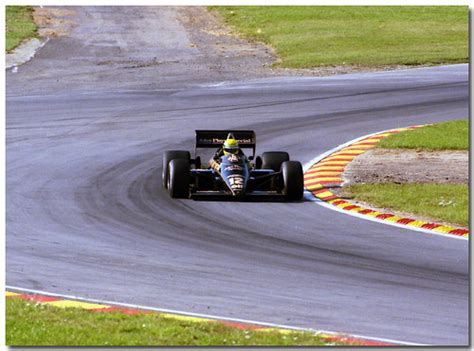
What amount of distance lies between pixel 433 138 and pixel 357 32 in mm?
19080

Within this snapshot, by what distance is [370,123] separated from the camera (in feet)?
101

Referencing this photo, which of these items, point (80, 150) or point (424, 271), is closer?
point (424, 271)

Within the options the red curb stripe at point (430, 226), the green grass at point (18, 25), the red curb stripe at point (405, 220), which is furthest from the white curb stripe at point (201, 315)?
the green grass at point (18, 25)

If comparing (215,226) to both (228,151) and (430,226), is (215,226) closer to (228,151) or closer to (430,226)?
(228,151)

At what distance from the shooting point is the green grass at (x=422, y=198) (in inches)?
771

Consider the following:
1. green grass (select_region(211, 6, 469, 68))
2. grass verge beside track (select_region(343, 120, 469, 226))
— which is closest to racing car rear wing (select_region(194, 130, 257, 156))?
grass verge beside track (select_region(343, 120, 469, 226))

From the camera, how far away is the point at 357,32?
46375 mm

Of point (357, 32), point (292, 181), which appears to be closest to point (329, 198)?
point (292, 181)

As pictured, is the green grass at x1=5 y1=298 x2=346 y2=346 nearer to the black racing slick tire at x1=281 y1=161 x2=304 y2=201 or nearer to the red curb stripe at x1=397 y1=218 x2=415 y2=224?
the red curb stripe at x1=397 y1=218 x2=415 y2=224

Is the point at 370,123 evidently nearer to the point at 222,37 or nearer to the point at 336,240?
the point at 336,240

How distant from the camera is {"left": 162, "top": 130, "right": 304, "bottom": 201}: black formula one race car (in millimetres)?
20906

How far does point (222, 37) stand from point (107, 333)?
36.4m

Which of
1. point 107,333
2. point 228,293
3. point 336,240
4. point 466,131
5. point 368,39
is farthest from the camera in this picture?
point 368,39
